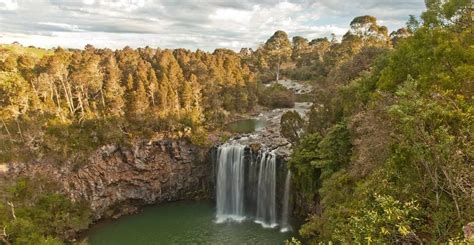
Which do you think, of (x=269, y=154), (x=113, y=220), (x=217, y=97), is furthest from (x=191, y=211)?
(x=217, y=97)

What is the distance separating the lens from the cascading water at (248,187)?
3222cm

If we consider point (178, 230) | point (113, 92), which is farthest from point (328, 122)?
point (113, 92)

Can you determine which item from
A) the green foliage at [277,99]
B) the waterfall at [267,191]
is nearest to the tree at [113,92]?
the waterfall at [267,191]

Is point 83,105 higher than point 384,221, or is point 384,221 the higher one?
point 384,221

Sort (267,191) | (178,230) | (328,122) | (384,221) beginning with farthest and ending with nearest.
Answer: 1. (267,191)
2. (178,230)
3. (328,122)
4. (384,221)

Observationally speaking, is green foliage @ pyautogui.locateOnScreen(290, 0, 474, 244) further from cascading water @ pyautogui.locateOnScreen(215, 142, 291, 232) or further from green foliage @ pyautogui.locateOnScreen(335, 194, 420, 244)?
cascading water @ pyautogui.locateOnScreen(215, 142, 291, 232)

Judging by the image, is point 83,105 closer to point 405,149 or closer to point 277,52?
point 405,149

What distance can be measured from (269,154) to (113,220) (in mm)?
15513

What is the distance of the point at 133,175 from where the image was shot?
3569 centimetres

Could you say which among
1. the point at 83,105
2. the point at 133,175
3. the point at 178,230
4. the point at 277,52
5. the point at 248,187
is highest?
the point at 277,52

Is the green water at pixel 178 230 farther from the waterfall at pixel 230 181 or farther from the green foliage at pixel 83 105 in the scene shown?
the green foliage at pixel 83 105

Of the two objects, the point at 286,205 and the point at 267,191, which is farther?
the point at 267,191

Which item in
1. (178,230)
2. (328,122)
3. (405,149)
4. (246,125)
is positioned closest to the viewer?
(405,149)

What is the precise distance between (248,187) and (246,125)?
17.6 meters
